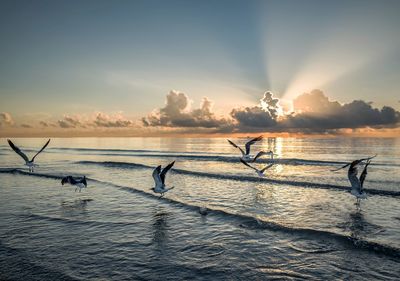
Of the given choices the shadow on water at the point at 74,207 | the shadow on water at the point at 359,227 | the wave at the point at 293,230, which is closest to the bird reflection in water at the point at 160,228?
the wave at the point at 293,230

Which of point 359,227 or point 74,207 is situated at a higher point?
point 74,207

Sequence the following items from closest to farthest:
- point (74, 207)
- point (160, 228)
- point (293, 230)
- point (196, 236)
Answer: point (196, 236) < point (293, 230) < point (160, 228) < point (74, 207)

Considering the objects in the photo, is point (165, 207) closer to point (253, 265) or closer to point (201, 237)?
point (201, 237)

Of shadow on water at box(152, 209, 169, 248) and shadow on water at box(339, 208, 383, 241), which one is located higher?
shadow on water at box(152, 209, 169, 248)

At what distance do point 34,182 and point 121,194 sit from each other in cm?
1094

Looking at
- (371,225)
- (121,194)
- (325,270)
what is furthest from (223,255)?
(121,194)

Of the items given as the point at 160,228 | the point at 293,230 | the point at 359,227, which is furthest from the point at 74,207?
the point at 359,227

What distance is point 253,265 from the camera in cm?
979

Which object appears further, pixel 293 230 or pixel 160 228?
pixel 160 228

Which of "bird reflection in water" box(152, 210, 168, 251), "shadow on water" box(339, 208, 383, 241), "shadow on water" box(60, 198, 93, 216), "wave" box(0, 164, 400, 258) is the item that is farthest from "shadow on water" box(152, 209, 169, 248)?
"shadow on water" box(339, 208, 383, 241)

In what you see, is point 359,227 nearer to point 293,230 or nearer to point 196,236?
point 293,230

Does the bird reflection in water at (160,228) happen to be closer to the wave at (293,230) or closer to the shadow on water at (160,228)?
the shadow on water at (160,228)

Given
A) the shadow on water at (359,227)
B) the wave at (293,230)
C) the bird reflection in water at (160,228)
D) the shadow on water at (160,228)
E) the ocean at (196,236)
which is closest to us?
the ocean at (196,236)

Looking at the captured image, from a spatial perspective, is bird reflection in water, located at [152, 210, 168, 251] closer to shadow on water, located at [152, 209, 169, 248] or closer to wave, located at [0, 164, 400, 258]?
shadow on water, located at [152, 209, 169, 248]
